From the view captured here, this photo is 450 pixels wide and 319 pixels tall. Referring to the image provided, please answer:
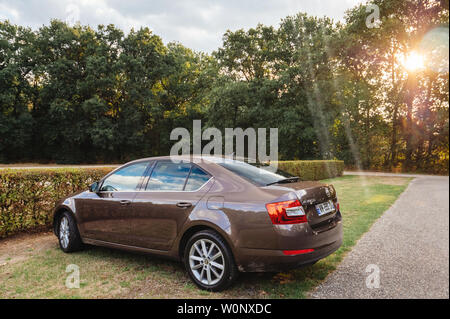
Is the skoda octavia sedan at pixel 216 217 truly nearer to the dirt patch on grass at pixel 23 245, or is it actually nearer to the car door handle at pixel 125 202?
the car door handle at pixel 125 202

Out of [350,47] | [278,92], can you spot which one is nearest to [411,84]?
[350,47]

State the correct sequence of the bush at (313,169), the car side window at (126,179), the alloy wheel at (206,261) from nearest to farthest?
the alloy wheel at (206,261) < the car side window at (126,179) < the bush at (313,169)

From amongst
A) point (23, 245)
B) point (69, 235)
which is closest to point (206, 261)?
point (69, 235)

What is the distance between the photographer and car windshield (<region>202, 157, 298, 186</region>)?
3.96 m

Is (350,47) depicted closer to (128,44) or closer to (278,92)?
(278,92)

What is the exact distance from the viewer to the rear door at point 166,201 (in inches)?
158

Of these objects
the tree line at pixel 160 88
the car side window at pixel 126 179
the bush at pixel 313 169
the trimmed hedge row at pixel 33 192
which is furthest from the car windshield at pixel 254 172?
the tree line at pixel 160 88

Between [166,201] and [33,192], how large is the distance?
4.14 metres

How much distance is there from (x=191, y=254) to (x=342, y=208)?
6.65 m

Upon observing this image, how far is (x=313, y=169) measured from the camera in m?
20.5

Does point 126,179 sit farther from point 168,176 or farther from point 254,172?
point 254,172

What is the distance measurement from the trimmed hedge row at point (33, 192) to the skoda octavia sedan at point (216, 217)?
2498mm

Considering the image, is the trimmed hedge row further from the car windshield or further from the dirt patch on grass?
the car windshield

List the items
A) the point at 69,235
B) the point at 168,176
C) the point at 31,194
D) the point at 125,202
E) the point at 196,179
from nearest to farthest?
the point at 196,179
the point at 168,176
the point at 125,202
the point at 69,235
the point at 31,194
